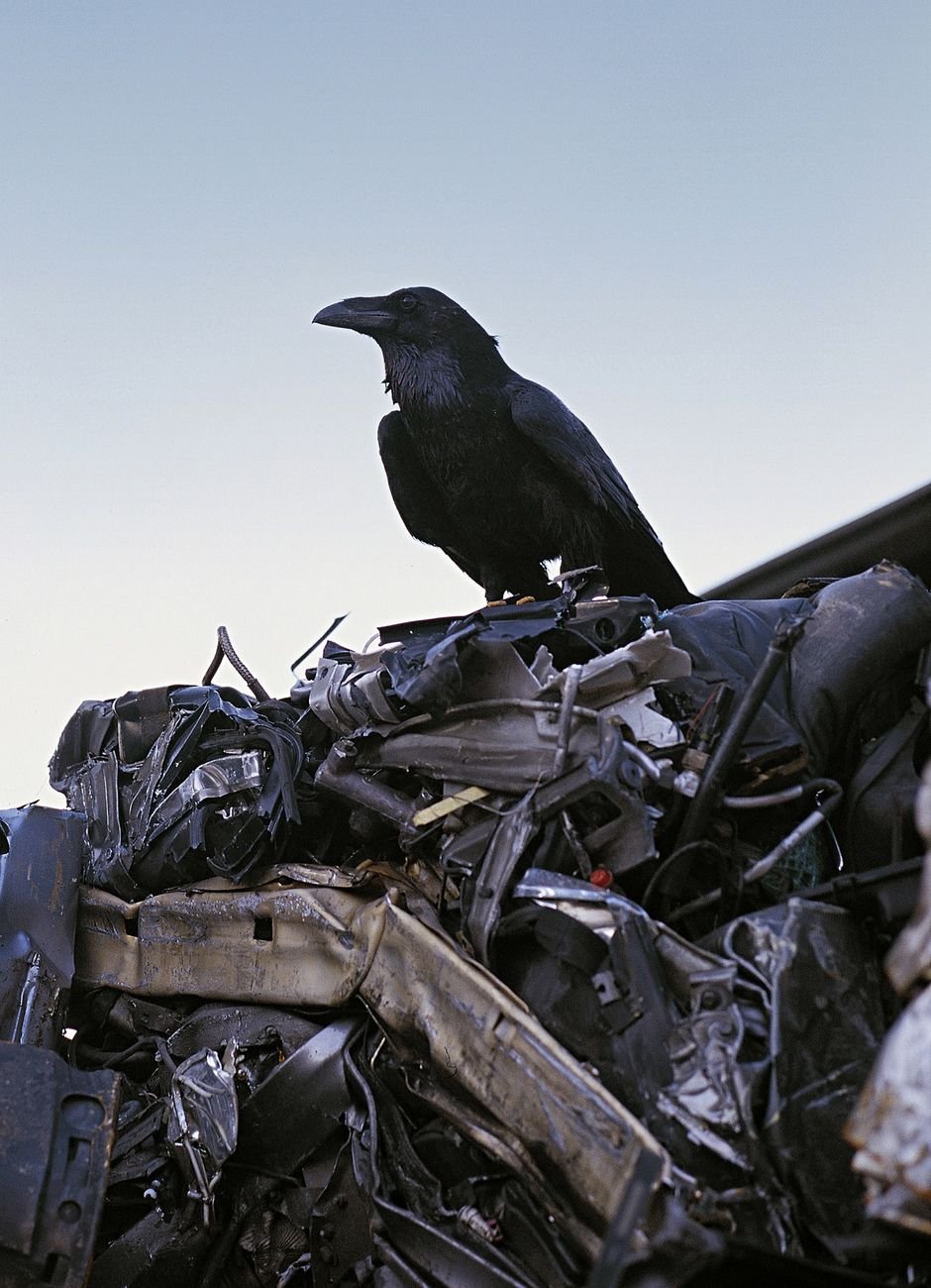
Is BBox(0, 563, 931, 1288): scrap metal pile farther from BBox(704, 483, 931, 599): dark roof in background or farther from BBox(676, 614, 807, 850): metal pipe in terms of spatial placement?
BBox(704, 483, 931, 599): dark roof in background

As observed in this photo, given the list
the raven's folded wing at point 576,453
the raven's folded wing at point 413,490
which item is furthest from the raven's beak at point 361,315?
the raven's folded wing at point 576,453

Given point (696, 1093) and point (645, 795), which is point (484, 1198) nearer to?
point (696, 1093)

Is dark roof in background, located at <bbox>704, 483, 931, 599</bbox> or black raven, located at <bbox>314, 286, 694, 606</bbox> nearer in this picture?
dark roof in background, located at <bbox>704, 483, 931, 599</bbox>

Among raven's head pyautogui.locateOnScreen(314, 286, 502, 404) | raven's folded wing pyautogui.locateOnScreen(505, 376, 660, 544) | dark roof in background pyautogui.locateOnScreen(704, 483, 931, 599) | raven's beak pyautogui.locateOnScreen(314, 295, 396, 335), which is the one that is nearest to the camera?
dark roof in background pyautogui.locateOnScreen(704, 483, 931, 599)

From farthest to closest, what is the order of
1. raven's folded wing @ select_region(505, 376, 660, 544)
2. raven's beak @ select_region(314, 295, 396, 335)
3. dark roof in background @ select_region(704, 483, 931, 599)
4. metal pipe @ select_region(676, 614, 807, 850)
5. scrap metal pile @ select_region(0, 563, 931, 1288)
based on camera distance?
raven's beak @ select_region(314, 295, 396, 335), raven's folded wing @ select_region(505, 376, 660, 544), dark roof in background @ select_region(704, 483, 931, 599), metal pipe @ select_region(676, 614, 807, 850), scrap metal pile @ select_region(0, 563, 931, 1288)

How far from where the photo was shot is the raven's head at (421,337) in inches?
231

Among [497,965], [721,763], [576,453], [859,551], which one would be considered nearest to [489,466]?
[576,453]

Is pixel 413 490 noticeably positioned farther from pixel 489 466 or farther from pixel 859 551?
pixel 859 551

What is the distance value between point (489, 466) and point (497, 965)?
326 centimetres

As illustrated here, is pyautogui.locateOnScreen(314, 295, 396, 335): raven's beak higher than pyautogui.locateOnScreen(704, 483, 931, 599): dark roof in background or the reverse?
higher

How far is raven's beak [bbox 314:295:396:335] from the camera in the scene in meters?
6.14

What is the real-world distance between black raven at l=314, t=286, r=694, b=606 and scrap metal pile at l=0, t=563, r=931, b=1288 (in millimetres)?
1815

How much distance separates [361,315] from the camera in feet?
20.2

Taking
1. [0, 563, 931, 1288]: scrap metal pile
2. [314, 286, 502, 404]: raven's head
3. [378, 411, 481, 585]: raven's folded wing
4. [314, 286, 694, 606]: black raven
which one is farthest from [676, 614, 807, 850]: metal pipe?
[378, 411, 481, 585]: raven's folded wing
